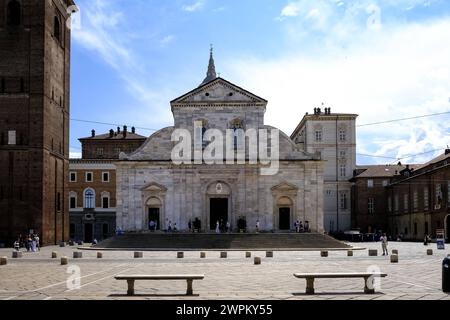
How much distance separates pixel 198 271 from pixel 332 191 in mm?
54989

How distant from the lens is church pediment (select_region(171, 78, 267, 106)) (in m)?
54.8

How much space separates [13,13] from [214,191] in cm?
2160

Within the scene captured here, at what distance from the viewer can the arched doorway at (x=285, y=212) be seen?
53.9m

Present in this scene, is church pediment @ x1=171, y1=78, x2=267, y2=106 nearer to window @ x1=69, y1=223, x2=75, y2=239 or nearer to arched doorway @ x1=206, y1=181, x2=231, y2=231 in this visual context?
arched doorway @ x1=206, y1=181, x2=231, y2=231

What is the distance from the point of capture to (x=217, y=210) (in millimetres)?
54500

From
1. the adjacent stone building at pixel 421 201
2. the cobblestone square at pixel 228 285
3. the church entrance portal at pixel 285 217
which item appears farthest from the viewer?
the adjacent stone building at pixel 421 201

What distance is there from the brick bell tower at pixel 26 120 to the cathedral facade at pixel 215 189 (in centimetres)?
669

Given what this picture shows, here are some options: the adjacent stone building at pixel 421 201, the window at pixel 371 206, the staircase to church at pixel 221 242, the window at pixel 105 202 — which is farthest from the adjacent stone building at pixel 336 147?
the staircase to church at pixel 221 242

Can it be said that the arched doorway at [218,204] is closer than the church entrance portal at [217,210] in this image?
Yes

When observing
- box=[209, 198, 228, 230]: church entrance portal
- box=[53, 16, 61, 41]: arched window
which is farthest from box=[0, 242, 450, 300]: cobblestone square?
box=[53, 16, 61, 41]: arched window

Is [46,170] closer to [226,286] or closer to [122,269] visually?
[122,269]

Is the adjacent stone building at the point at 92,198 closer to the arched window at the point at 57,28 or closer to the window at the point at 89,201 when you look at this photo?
the window at the point at 89,201

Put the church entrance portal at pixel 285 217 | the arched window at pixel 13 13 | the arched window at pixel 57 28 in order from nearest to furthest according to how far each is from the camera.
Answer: the arched window at pixel 13 13
the church entrance portal at pixel 285 217
the arched window at pixel 57 28

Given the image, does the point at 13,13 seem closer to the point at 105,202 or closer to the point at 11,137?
the point at 11,137
